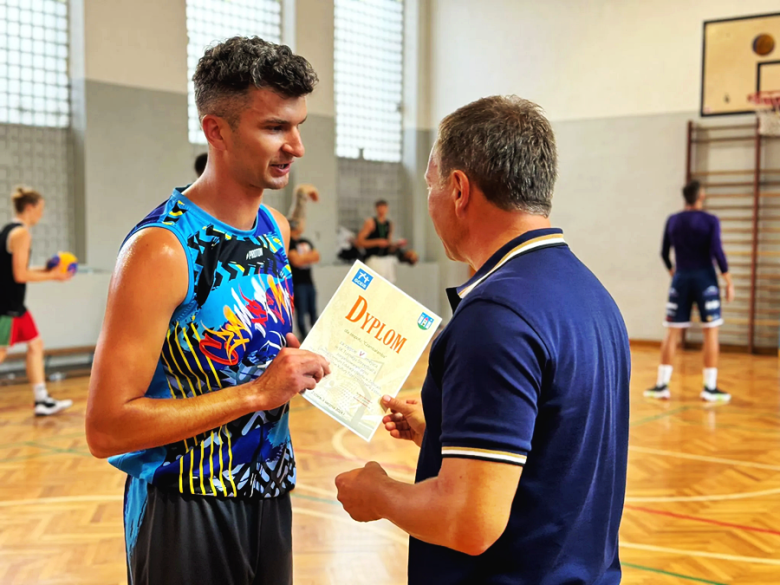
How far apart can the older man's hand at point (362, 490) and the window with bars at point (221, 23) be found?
9.24 meters

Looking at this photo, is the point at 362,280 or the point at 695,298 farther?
the point at 695,298

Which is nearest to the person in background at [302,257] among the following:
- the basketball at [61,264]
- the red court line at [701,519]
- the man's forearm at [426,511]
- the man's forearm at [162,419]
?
the basketball at [61,264]

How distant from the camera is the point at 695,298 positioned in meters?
7.46

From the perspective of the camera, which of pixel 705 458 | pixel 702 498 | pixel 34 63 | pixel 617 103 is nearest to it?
pixel 702 498

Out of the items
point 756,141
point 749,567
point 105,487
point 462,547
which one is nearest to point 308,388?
point 462,547

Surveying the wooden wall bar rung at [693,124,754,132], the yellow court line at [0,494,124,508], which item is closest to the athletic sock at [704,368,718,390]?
the wooden wall bar rung at [693,124,754,132]

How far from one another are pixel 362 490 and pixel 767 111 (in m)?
10.2

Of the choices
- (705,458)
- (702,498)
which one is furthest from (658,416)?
(702,498)

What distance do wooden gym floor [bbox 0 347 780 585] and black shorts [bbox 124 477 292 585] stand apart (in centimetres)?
172

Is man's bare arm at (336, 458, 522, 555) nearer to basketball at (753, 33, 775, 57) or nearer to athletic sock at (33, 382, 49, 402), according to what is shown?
athletic sock at (33, 382, 49, 402)

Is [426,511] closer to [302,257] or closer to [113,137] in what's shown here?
[302,257]

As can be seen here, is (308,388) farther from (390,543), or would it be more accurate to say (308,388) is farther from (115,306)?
(390,543)

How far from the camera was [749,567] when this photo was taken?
3539 millimetres

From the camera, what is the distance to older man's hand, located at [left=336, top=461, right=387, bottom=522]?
1.33 metres
